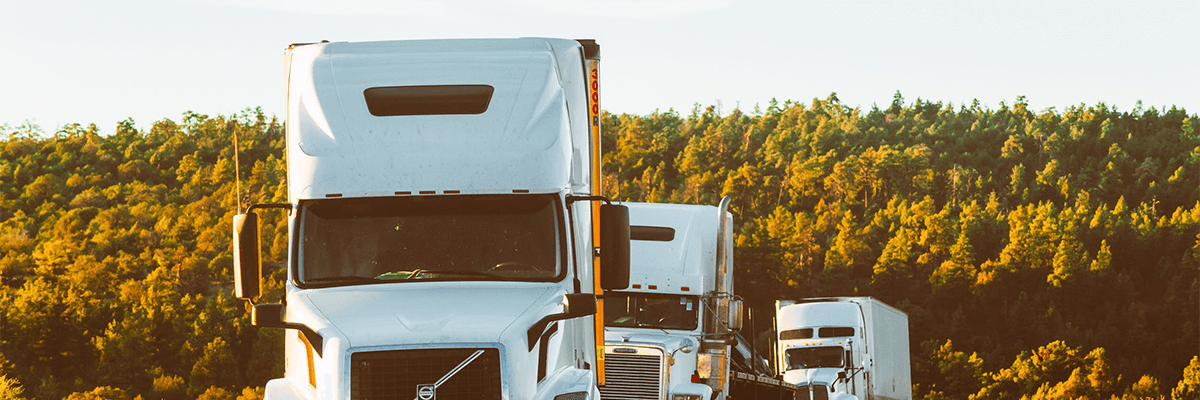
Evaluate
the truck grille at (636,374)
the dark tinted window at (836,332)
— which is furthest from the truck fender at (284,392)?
the dark tinted window at (836,332)

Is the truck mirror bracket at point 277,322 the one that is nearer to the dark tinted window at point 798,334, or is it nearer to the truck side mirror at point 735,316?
the truck side mirror at point 735,316

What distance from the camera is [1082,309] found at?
106 meters

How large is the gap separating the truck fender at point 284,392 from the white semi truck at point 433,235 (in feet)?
0.06

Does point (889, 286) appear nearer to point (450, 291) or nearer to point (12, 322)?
point (12, 322)

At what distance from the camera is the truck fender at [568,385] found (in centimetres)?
1001

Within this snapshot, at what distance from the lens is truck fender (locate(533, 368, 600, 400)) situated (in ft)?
32.8

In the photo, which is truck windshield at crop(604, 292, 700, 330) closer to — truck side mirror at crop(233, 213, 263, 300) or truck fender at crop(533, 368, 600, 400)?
truck fender at crop(533, 368, 600, 400)

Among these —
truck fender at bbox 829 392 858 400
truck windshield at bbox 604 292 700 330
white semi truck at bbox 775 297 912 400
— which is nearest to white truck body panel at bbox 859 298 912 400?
white semi truck at bbox 775 297 912 400

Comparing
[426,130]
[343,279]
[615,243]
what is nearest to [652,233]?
[615,243]

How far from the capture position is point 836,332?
27047 millimetres

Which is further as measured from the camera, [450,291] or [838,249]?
[838,249]

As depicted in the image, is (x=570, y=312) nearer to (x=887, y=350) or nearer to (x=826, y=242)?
(x=887, y=350)

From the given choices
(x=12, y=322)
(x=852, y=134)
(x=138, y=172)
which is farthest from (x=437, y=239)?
(x=852, y=134)

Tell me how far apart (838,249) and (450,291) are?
103 m
